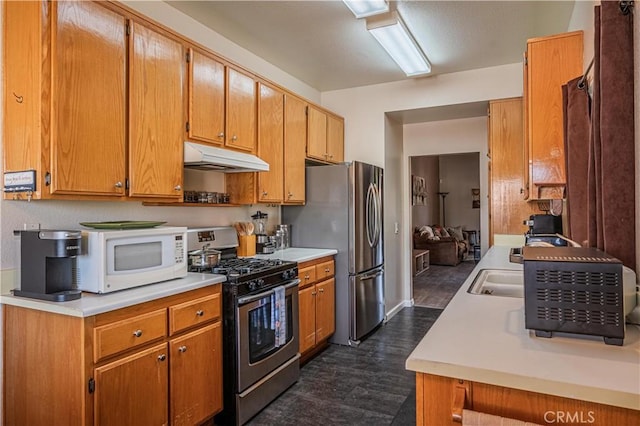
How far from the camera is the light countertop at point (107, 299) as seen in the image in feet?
5.40

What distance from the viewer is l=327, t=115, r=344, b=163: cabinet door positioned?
4285 millimetres

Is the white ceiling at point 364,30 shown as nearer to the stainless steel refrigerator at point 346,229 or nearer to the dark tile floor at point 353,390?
the stainless steel refrigerator at point 346,229

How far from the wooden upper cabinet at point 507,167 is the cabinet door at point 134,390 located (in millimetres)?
3428

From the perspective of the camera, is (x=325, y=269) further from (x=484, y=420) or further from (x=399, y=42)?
(x=484, y=420)

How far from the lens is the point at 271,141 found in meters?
3.34

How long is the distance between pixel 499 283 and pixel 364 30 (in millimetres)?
2153

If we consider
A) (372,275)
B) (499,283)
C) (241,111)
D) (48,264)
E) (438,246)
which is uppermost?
(241,111)

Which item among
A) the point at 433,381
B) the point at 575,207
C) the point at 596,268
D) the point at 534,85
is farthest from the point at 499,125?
the point at 433,381

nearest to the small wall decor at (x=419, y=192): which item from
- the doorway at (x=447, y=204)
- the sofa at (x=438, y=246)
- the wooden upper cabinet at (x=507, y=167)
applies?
the doorway at (x=447, y=204)

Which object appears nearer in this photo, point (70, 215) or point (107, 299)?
point (107, 299)

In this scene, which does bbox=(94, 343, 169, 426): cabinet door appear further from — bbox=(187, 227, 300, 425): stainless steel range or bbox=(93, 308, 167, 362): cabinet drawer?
bbox=(187, 227, 300, 425): stainless steel range

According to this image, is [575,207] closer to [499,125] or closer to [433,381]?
[433,381]

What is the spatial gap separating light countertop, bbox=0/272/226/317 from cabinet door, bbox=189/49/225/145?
98 centimetres

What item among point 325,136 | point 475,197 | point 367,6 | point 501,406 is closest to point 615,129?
point 501,406
